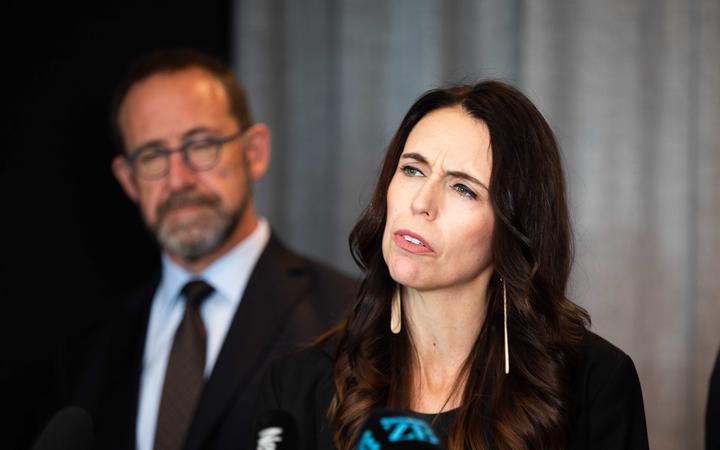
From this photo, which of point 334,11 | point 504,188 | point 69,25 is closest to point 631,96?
point 334,11

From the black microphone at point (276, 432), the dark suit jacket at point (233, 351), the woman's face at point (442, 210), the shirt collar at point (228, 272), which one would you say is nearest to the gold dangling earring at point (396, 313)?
the woman's face at point (442, 210)

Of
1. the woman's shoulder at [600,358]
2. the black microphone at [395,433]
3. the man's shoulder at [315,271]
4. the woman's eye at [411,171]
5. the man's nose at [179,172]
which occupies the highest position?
the woman's eye at [411,171]

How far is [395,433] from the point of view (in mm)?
1435

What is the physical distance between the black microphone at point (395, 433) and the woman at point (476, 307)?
547mm

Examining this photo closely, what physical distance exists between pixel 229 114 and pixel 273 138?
40cm

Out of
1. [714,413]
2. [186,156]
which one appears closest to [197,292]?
[186,156]

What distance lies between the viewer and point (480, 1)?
3.35m

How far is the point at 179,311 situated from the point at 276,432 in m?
1.45

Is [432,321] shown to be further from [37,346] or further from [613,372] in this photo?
[37,346]

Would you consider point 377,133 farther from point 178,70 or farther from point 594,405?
point 594,405

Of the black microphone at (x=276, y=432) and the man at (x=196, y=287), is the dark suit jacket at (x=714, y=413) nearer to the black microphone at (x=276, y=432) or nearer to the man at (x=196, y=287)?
the black microphone at (x=276, y=432)

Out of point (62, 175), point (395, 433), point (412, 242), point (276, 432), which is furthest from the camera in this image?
point (62, 175)

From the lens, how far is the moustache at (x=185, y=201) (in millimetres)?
3107

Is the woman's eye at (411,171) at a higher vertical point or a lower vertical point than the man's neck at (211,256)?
higher
